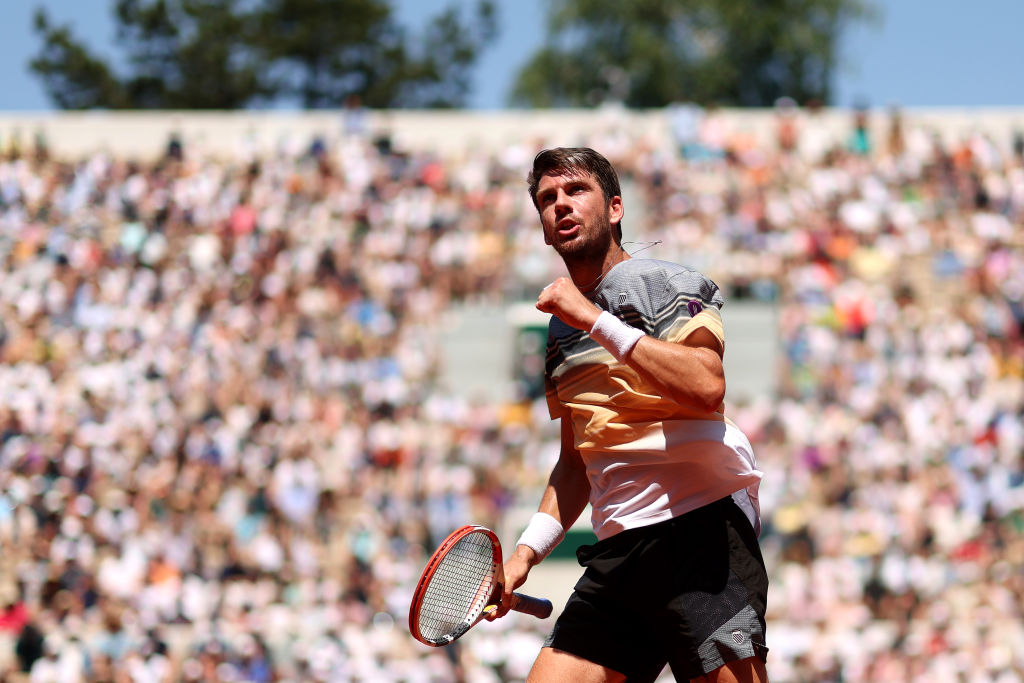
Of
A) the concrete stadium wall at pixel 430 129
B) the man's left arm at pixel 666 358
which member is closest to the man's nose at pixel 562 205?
the man's left arm at pixel 666 358

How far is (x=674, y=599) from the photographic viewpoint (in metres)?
2.96

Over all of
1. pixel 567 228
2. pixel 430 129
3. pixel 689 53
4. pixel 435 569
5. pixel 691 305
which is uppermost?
pixel 689 53

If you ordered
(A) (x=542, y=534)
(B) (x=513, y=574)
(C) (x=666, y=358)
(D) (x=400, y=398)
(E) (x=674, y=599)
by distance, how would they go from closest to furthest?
1. (C) (x=666, y=358)
2. (E) (x=674, y=599)
3. (B) (x=513, y=574)
4. (A) (x=542, y=534)
5. (D) (x=400, y=398)

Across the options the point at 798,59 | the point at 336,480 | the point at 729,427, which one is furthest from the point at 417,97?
the point at 729,427

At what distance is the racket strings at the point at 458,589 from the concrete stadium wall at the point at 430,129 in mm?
15096

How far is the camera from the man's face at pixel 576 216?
3014mm

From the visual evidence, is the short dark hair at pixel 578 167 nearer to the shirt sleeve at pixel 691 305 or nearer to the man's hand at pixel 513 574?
the shirt sleeve at pixel 691 305

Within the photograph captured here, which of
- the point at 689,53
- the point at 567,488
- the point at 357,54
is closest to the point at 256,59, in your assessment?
the point at 357,54

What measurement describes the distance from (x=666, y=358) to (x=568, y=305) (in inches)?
9.9

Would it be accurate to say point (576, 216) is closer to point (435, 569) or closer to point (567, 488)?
point (567, 488)

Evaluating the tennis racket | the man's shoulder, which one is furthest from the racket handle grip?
the man's shoulder

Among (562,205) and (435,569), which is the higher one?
(562,205)

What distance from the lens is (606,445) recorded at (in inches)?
120

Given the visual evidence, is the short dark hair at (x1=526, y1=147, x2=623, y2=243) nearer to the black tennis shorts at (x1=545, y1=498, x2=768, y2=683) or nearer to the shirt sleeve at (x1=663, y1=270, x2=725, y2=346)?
the shirt sleeve at (x1=663, y1=270, x2=725, y2=346)
